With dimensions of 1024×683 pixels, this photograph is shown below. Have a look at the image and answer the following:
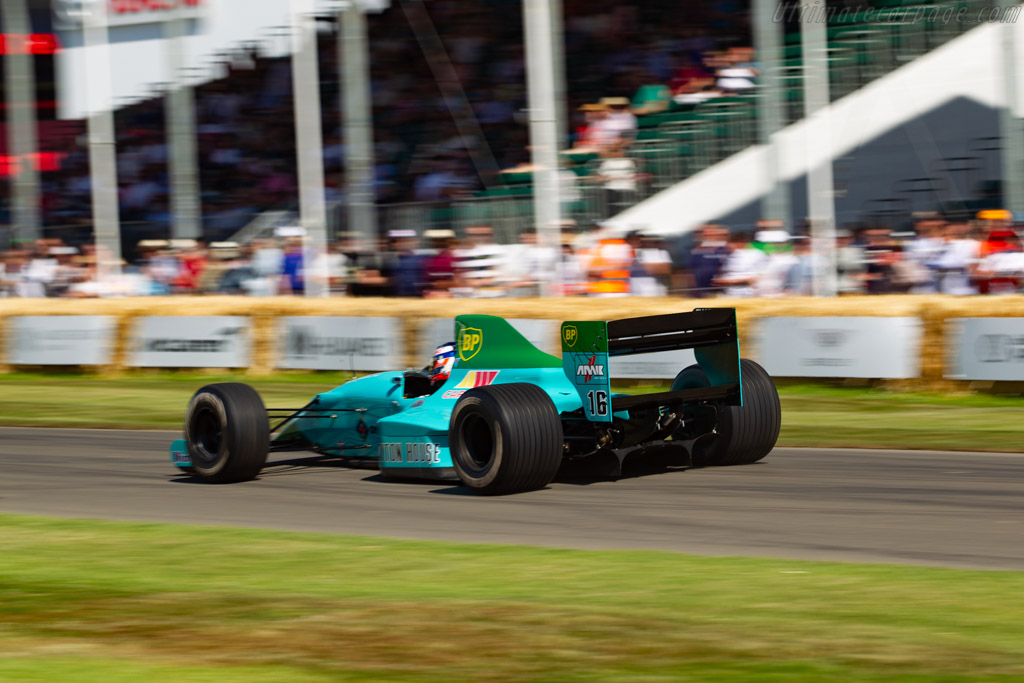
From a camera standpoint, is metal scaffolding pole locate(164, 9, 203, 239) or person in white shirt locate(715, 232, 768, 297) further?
metal scaffolding pole locate(164, 9, 203, 239)

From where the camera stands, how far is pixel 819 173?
15727 mm

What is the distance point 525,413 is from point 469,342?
1143mm

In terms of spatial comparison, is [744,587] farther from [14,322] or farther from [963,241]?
[14,322]

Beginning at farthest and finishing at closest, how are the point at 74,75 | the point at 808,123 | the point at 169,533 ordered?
the point at 74,75, the point at 808,123, the point at 169,533

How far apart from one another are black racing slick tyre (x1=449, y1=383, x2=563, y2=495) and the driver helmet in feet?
2.88

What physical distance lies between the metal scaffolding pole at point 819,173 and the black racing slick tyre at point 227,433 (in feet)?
26.5

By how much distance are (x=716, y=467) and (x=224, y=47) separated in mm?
22258

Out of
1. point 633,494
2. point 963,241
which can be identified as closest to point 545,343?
point 963,241

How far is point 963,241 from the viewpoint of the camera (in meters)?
15.0

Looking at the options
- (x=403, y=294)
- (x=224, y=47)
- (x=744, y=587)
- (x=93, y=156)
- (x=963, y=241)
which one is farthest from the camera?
(x=224, y=47)

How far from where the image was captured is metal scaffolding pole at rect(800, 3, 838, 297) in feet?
Answer: 50.0

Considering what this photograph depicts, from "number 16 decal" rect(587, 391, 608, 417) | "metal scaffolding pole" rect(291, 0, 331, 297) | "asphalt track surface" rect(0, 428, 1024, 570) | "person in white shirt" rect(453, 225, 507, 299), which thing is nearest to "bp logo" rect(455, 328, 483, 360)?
"asphalt track surface" rect(0, 428, 1024, 570)

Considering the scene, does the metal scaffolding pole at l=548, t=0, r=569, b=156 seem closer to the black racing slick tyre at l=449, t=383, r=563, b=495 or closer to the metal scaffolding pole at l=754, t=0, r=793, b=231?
the metal scaffolding pole at l=754, t=0, r=793, b=231

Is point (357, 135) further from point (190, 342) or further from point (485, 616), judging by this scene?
point (485, 616)
